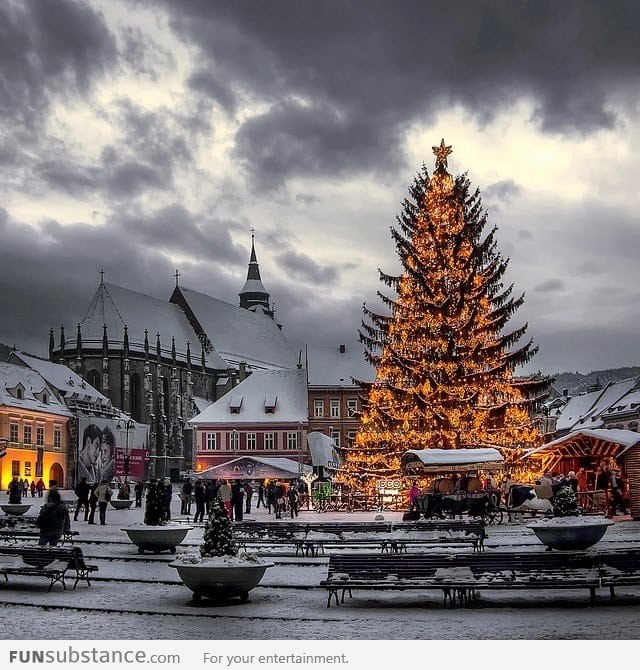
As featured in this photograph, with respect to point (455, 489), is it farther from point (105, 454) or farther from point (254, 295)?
point (254, 295)

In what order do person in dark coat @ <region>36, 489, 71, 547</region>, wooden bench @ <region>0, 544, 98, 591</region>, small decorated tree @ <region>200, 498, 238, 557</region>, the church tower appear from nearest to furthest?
1. small decorated tree @ <region>200, 498, 238, 557</region>
2. wooden bench @ <region>0, 544, 98, 591</region>
3. person in dark coat @ <region>36, 489, 71, 547</region>
4. the church tower

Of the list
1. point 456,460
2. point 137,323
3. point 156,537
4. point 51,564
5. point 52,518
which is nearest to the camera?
point 51,564

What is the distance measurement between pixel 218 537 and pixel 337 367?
3839 centimetres

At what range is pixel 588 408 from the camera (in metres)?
23.4

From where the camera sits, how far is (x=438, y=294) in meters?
21.2

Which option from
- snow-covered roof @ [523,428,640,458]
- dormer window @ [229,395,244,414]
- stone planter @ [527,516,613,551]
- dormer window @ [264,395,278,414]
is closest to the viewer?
stone planter @ [527,516,613,551]

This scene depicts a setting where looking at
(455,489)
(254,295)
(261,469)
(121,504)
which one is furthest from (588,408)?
(254,295)

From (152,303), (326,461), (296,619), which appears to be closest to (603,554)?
(296,619)

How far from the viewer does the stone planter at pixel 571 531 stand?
11602mm

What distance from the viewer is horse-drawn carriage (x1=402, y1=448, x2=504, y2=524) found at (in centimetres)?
1841

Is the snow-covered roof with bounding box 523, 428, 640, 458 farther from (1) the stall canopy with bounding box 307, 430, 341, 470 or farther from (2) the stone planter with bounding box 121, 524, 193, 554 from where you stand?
(1) the stall canopy with bounding box 307, 430, 341, 470

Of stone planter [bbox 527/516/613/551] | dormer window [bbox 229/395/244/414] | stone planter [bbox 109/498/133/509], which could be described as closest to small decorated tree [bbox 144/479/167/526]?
stone planter [bbox 527/516/613/551]

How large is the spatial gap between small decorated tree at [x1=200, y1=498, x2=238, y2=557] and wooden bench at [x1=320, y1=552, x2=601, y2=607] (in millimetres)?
944

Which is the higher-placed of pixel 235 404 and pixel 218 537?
pixel 235 404
